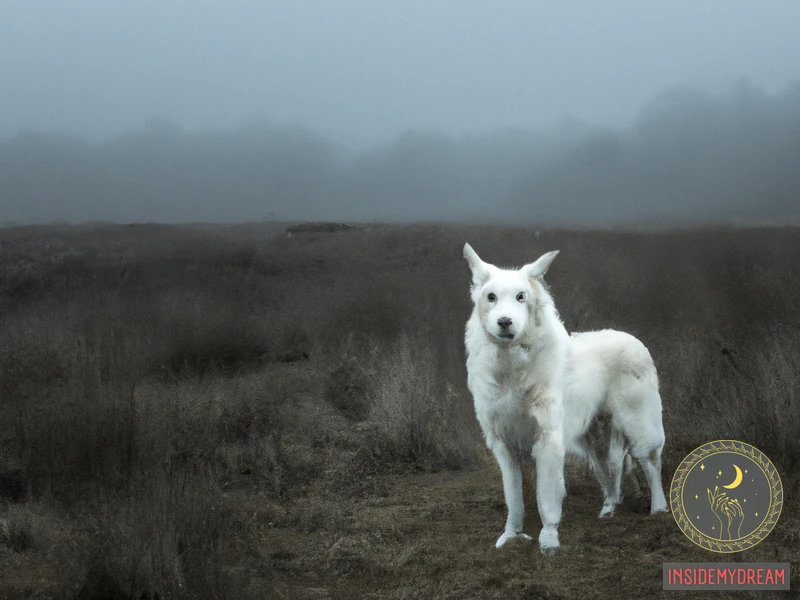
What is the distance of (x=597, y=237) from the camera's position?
62.2ft

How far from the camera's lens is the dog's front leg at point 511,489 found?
6.75 metres

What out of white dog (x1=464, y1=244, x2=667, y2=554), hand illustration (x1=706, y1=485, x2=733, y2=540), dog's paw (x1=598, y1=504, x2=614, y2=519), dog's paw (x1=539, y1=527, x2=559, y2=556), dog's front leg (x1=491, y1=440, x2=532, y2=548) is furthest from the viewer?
dog's paw (x1=598, y1=504, x2=614, y2=519)

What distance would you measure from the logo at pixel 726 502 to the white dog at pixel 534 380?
934 mm

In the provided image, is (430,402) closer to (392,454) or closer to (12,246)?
(392,454)

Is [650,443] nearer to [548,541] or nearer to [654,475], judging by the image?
[654,475]

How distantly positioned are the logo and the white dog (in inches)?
36.8

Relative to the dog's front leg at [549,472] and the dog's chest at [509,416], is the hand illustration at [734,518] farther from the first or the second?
the dog's chest at [509,416]

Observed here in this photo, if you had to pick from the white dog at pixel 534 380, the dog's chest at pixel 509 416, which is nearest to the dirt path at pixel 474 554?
the white dog at pixel 534 380

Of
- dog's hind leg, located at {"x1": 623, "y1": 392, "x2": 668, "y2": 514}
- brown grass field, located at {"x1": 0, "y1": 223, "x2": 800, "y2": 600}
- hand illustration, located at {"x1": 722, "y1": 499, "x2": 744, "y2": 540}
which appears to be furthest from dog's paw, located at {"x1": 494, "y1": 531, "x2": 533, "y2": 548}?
hand illustration, located at {"x1": 722, "y1": 499, "x2": 744, "y2": 540}

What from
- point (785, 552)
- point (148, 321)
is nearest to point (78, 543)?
point (785, 552)

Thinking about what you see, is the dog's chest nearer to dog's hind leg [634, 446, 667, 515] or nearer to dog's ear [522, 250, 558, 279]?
dog's ear [522, 250, 558, 279]

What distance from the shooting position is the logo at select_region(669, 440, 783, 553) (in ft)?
20.3

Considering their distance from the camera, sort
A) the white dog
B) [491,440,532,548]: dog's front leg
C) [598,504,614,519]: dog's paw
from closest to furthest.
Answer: the white dog, [491,440,532,548]: dog's front leg, [598,504,614,519]: dog's paw

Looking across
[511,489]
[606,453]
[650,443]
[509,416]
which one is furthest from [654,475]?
[509,416]
